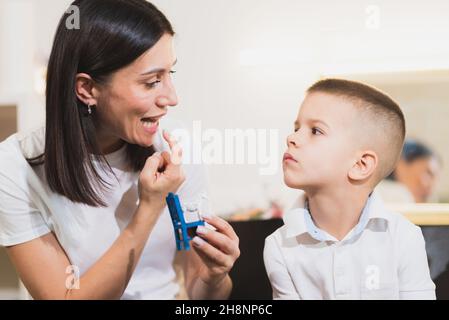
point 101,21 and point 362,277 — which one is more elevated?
point 101,21

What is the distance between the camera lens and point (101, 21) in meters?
0.96

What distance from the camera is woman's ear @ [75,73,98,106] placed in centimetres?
98

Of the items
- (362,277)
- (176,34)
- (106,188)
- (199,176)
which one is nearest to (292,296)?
(362,277)

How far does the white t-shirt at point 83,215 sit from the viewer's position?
3.35 feet

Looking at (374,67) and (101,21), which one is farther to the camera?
(374,67)

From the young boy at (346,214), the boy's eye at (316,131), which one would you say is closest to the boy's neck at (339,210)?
the young boy at (346,214)

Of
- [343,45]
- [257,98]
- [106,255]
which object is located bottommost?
[106,255]

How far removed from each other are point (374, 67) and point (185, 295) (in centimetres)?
60

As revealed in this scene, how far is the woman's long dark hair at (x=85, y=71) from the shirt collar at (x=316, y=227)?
1.02 ft

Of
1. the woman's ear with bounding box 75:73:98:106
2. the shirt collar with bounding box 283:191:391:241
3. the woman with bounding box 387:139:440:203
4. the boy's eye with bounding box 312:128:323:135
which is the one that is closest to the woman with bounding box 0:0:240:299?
the woman's ear with bounding box 75:73:98:106

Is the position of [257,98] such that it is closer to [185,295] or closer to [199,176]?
[199,176]

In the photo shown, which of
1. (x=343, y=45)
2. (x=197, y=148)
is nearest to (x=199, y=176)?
(x=197, y=148)

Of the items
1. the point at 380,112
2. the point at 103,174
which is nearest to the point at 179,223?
the point at 103,174

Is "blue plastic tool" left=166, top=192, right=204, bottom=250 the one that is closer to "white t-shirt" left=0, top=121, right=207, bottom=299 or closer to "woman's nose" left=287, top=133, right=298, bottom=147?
"white t-shirt" left=0, top=121, right=207, bottom=299
